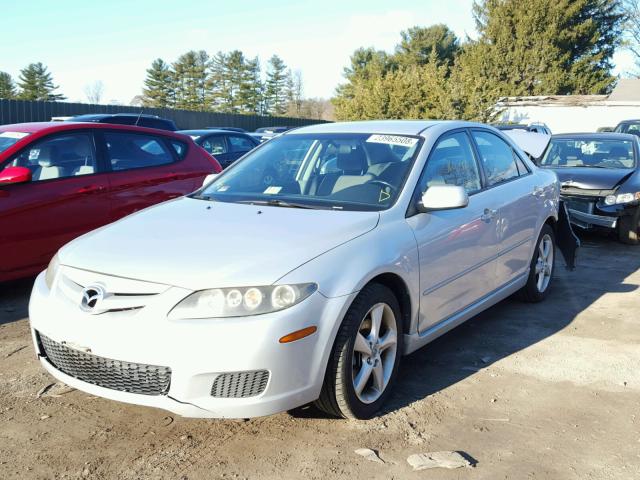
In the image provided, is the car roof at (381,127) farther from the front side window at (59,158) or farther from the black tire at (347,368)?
the front side window at (59,158)

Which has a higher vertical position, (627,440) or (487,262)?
(487,262)

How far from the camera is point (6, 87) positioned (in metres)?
69.7

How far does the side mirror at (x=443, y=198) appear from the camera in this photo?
3.94 metres

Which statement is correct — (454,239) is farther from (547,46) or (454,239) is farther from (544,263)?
(547,46)

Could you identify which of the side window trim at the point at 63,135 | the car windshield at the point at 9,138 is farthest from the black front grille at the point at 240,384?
the car windshield at the point at 9,138

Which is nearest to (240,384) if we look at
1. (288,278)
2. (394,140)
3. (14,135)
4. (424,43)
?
(288,278)

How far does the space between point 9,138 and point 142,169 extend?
128 centimetres

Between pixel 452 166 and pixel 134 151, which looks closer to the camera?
pixel 452 166

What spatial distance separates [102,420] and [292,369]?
1227 mm

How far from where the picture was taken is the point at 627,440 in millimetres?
3471

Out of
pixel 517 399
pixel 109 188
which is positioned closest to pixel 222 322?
pixel 517 399

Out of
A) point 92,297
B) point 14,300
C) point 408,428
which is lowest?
point 14,300

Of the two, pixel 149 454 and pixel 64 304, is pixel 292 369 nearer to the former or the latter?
pixel 149 454

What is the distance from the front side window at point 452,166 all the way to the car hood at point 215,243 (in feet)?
2.32
